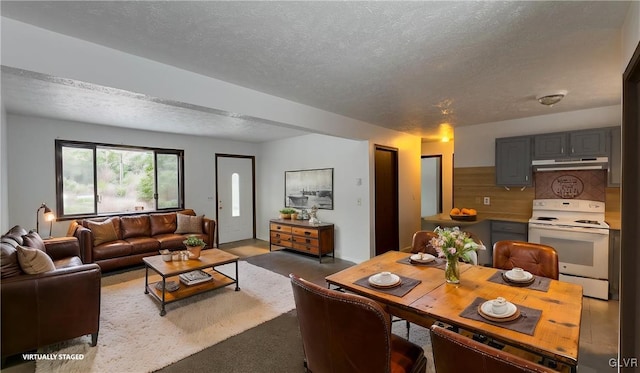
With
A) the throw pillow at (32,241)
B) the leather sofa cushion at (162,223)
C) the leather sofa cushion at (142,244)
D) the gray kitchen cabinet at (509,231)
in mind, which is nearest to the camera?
the throw pillow at (32,241)

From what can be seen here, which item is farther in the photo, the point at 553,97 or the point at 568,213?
the point at 568,213

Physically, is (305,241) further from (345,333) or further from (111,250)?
(345,333)

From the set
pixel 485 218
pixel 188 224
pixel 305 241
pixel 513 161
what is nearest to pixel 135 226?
pixel 188 224

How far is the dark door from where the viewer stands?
5230mm

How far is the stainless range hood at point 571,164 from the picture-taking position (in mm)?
3605

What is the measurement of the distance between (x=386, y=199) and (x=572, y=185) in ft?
8.95

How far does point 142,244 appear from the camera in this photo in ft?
15.3

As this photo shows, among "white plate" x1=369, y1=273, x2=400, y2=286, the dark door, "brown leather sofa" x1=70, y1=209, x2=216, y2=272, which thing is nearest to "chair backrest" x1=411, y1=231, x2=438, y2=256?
"white plate" x1=369, y1=273, x2=400, y2=286

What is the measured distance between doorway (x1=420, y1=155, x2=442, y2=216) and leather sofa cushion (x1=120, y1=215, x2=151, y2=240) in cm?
628

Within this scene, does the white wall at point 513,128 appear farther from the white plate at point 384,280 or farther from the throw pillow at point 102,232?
the throw pillow at point 102,232

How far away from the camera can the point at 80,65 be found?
2.05 meters

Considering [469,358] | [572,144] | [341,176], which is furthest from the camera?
[341,176]

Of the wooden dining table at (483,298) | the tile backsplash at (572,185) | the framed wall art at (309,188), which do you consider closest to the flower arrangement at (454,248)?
the wooden dining table at (483,298)

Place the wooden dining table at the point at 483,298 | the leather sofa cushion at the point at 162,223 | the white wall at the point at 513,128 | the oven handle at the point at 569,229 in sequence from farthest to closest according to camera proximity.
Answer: the leather sofa cushion at the point at 162,223
the white wall at the point at 513,128
the oven handle at the point at 569,229
the wooden dining table at the point at 483,298
